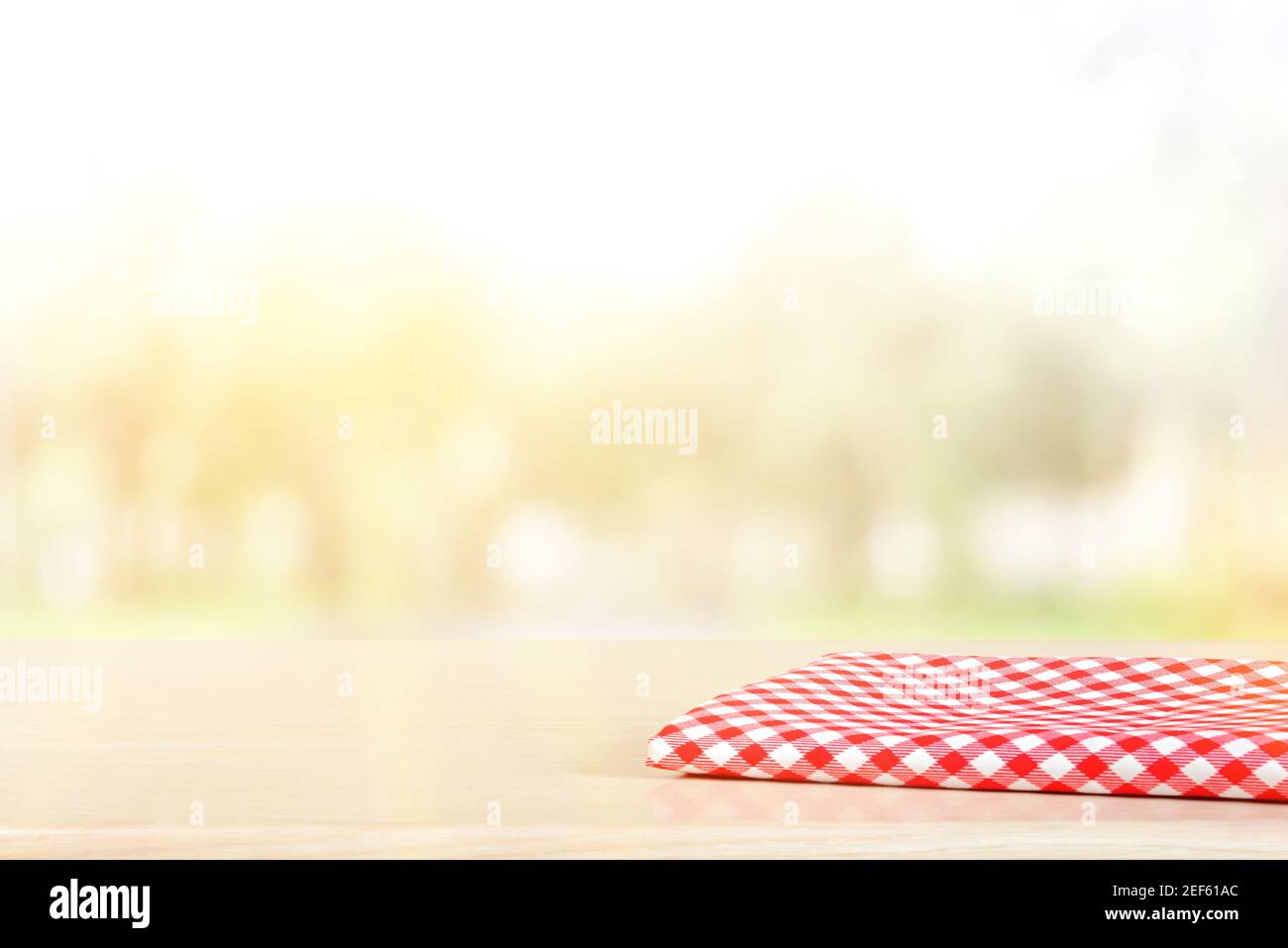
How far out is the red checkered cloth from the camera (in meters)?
0.77

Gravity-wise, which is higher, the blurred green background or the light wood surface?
the blurred green background

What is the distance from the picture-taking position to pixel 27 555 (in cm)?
285

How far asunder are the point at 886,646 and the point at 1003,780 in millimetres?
1119

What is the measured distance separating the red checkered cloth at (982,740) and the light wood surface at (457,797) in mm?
11

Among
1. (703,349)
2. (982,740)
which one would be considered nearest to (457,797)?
(982,740)

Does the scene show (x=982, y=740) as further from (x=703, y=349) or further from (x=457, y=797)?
(x=703, y=349)

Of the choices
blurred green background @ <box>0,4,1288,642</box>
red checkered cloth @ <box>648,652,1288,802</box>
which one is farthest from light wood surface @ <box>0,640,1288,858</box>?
blurred green background @ <box>0,4,1288,642</box>

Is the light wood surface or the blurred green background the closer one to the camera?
the light wood surface

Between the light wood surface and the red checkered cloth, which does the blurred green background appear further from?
the red checkered cloth

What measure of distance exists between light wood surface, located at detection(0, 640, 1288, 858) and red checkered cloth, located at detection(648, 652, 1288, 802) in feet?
0.04

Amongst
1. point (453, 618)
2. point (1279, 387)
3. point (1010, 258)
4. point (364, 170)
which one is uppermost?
point (364, 170)

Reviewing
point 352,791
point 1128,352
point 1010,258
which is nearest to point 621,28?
point 1010,258

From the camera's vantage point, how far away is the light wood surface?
680mm

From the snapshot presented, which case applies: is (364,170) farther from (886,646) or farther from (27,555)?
(886,646)
